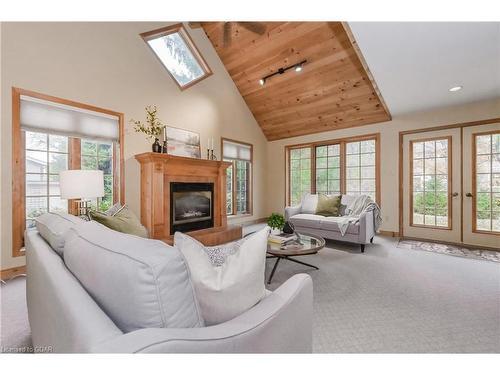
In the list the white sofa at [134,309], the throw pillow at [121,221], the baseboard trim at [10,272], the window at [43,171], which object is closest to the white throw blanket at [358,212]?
the throw pillow at [121,221]

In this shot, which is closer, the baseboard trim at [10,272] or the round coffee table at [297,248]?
the round coffee table at [297,248]

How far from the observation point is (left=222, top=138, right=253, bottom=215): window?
209 inches

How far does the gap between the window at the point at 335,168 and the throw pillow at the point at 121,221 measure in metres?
4.37

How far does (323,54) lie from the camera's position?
378 centimetres

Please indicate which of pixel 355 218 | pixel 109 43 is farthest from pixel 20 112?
pixel 355 218

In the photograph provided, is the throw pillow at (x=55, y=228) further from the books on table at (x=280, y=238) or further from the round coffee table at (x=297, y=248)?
the books on table at (x=280, y=238)

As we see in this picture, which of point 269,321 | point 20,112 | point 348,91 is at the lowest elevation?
point 269,321

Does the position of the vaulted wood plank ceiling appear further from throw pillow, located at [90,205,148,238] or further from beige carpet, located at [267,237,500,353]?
throw pillow, located at [90,205,148,238]

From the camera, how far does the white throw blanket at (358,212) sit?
351 cm

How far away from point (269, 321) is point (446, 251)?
13.0ft

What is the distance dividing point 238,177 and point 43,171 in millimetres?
3612

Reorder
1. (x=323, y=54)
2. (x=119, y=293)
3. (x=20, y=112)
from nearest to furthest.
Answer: (x=119, y=293), (x=20, y=112), (x=323, y=54)
